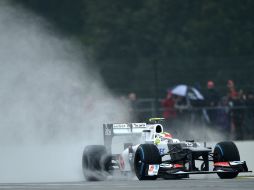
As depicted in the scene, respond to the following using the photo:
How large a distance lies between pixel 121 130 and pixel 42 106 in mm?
10050

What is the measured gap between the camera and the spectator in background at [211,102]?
36.3 m

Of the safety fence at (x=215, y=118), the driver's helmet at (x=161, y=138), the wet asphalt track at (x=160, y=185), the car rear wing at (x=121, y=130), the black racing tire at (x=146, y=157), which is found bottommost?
the wet asphalt track at (x=160, y=185)

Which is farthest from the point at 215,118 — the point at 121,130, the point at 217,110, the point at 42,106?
the point at 121,130

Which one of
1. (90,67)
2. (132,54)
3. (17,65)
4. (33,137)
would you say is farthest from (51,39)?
(132,54)

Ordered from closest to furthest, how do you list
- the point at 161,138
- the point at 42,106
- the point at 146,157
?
1. the point at 146,157
2. the point at 161,138
3. the point at 42,106

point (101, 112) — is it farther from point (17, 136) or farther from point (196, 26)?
point (196, 26)

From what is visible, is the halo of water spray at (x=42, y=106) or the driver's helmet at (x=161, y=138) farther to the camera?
the halo of water spray at (x=42, y=106)

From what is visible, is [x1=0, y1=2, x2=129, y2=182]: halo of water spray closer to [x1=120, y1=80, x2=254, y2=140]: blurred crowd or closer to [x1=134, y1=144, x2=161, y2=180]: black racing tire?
[x1=120, y1=80, x2=254, y2=140]: blurred crowd

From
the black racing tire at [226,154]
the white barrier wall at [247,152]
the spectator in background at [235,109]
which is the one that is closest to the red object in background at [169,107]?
the spectator in background at [235,109]

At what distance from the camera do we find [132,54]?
58688 mm

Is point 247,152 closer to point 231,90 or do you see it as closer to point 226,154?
point 226,154

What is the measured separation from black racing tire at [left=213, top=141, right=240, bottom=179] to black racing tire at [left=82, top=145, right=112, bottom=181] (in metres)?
2.50

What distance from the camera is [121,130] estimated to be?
23.0m

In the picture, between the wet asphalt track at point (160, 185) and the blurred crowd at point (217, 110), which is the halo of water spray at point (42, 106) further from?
the wet asphalt track at point (160, 185)
